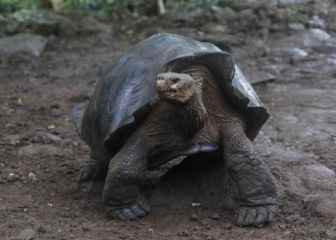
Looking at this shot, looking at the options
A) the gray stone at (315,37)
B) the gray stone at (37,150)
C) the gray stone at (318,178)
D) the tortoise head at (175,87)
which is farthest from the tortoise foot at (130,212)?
the gray stone at (315,37)

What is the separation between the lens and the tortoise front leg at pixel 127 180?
3.18 metres

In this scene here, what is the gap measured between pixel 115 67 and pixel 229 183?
744 millimetres

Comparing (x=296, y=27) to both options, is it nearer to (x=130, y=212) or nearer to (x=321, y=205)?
(x=321, y=205)

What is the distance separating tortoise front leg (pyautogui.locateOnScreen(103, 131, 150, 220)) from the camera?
10.4 feet

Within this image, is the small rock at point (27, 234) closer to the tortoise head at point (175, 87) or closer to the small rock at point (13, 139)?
the tortoise head at point (175, 87)

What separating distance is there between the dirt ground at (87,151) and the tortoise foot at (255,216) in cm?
3

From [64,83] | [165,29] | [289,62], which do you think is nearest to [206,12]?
[165,29]

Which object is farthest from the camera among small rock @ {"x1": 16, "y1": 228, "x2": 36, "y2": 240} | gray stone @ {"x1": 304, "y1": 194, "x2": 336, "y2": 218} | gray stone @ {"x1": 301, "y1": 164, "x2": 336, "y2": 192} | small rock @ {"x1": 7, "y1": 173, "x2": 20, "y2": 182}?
small rock @ {"x1": 7, "y1": 173, "x2": 20, "y2": 182}

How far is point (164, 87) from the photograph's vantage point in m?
2.90

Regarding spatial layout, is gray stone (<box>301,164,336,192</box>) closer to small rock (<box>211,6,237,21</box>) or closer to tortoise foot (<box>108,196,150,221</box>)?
tortoise foot (<box>108,196,150,221</box>)

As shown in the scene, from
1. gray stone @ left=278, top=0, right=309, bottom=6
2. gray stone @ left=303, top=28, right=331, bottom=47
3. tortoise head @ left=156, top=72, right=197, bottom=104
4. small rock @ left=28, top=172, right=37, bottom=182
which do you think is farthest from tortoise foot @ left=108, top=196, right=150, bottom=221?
gray stone @ left=278, top=0, right=309, bottom=6

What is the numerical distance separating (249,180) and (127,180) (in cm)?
49

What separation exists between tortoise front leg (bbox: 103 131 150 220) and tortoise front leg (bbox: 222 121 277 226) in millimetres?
361

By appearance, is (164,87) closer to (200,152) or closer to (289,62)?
(200,152)
